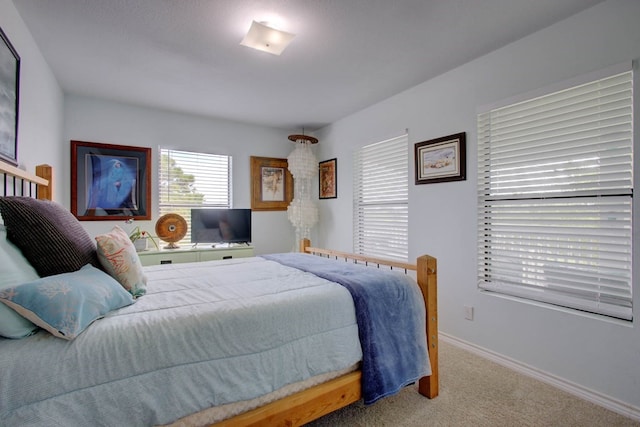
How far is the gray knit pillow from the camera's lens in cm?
125

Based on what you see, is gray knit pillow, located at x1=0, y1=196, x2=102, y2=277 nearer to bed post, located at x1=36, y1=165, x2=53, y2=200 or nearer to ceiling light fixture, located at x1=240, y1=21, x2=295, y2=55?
bed post, located at x1=36, y1=165, x2=53, y2=200

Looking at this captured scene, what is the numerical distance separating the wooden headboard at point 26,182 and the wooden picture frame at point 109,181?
3.42 ft

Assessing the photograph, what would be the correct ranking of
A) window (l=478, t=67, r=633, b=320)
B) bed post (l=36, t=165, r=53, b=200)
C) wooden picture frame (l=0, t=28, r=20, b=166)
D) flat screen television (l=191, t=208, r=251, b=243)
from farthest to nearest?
flat screen television (l=191, t=208, r=251, b=243) → bed post (l=36, t=165, r=53, b=200) → window (l=478, t=67, r=633, b=320) → wooden picture frame (l=0, t=28, r=20, b=166)

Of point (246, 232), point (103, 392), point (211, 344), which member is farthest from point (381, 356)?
point (246, 232)

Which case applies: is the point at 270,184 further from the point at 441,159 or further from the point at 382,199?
the point at 441,159

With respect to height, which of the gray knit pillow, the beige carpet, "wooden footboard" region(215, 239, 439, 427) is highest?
the gray knit pillow

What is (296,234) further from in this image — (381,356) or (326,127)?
(381,356)

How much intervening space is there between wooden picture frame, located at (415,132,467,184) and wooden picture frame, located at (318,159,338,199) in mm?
1340

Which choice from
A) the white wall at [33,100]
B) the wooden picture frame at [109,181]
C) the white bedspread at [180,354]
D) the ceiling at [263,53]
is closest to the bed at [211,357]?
the white bedspread at [180,354]

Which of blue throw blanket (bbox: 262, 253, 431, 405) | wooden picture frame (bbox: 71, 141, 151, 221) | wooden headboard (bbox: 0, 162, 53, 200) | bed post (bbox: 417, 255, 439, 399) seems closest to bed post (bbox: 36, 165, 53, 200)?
wooden headboard (bbox: 0, 162, 53, 200)

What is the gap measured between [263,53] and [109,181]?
232 cm

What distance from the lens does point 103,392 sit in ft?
3.26

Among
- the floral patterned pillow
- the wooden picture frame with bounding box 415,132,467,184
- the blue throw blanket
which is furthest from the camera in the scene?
the wooden picture frame with bounding box 415,132,467,184

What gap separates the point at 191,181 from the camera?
12.7 ft
